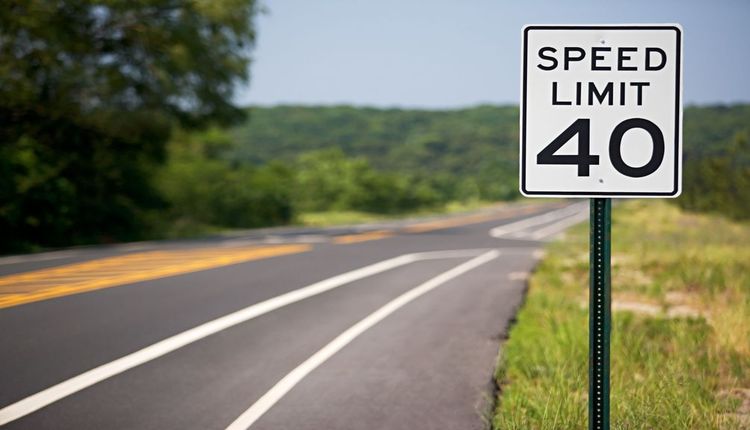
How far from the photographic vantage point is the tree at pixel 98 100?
21578mm

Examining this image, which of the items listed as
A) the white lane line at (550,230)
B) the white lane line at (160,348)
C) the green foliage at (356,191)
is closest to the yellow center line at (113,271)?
the white lane line at (160,348)

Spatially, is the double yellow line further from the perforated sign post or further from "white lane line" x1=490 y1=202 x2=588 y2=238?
"white lane line" x1=490 y1=202 x2=588 y2=238

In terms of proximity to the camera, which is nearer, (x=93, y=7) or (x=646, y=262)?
(x=646, y=262)

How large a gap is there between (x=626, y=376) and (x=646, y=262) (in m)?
10.2

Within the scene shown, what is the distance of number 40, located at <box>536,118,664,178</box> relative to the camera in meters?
3.54

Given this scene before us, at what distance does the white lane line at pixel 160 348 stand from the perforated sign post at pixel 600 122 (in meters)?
4.01

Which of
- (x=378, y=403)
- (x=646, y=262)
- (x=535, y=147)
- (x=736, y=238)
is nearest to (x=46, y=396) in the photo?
(x=378, y=403)

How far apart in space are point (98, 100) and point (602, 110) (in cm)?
2236

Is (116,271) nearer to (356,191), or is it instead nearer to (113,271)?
(113,271)

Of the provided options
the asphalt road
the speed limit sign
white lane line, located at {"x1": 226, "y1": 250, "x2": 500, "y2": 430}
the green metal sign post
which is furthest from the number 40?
white lane line, located at {"x1": 226, "y1": 250, "x2": 500, "y2": 430}

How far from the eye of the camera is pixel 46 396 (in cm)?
593

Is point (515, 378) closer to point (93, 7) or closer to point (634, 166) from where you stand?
point (634, 166)

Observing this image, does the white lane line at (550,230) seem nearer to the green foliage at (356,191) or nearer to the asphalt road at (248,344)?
the asphalt road at (248,344)

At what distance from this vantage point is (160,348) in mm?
7793
